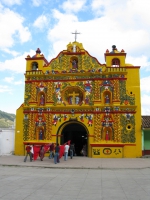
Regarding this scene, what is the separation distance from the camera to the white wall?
26219 millimetres

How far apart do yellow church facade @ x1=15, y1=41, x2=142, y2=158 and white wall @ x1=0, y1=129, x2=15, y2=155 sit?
42.6 inches

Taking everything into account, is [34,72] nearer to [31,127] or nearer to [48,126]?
[31,127]

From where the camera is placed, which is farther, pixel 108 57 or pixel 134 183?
pixel 108 57

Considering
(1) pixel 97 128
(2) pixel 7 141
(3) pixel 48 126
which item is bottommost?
(2) pixel 7 141

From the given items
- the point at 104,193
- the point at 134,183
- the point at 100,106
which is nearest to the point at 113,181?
the point at 134,183

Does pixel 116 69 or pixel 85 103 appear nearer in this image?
pixel 85 103

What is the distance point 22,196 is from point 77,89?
59.5 feet

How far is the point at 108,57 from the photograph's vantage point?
25844mm

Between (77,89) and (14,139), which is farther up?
(77,89)

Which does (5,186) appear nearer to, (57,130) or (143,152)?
(57,130)

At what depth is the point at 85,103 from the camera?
24.9 m

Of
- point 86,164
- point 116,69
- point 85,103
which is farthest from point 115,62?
point 86,164

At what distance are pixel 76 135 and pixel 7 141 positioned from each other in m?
7.77

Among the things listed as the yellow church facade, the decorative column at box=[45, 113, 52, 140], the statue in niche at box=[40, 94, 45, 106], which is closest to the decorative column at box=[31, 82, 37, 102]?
the yellow church facade
